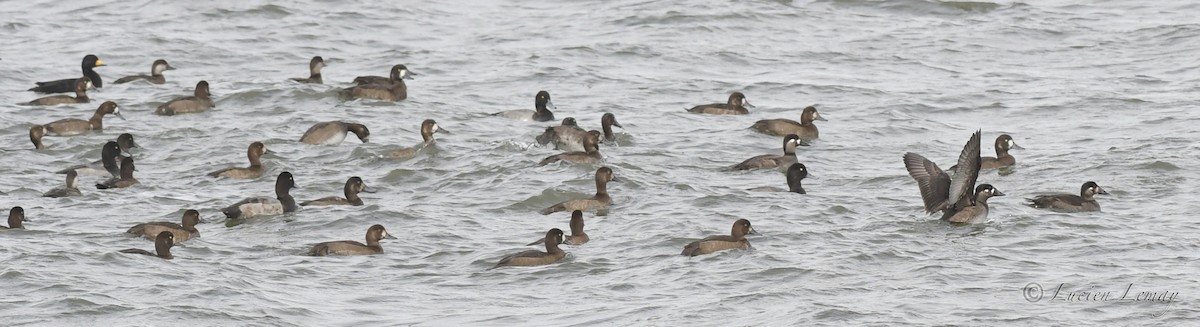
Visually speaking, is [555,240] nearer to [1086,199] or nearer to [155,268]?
[155,268]

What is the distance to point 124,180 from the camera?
19.3 m

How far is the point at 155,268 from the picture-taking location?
1510 centimetres

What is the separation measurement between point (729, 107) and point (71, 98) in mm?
8835

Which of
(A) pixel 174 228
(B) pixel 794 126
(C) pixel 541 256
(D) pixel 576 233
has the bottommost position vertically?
(B) pixel 794 126

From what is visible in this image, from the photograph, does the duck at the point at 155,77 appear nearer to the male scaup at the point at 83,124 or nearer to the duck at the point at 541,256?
the male scaup at the point at 83,124

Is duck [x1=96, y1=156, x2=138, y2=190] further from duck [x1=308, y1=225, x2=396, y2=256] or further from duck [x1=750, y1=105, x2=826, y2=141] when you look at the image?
duck [x1=750, y1=105, x2=826, y2=141]

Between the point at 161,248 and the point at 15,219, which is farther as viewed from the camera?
the point at 15,219

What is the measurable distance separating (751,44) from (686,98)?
532cm

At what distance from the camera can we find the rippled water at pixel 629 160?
14203 millimetres

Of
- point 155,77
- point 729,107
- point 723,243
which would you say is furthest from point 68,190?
point 729,107

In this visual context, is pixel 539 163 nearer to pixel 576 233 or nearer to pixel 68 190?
pixel 576 233

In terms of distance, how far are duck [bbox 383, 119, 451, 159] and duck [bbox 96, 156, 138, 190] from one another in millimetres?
2951

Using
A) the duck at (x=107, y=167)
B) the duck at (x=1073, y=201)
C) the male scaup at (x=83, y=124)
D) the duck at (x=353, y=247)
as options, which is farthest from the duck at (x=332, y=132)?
the duck at (x=1073, y=201)

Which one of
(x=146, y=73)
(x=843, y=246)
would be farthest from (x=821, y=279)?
(x=146, y=73)
